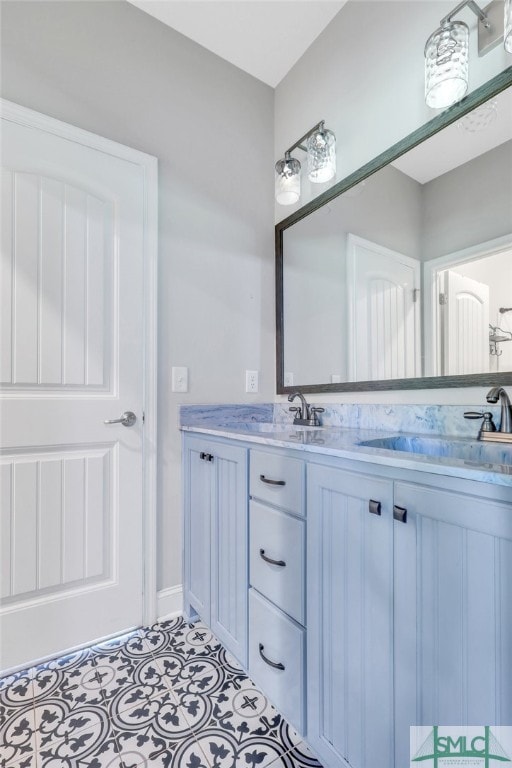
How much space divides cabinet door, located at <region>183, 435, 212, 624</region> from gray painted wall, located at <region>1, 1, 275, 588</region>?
0.31 feet

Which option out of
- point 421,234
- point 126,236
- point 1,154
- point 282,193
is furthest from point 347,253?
point 1,154

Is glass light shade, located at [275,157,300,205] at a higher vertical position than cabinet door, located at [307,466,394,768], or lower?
higher

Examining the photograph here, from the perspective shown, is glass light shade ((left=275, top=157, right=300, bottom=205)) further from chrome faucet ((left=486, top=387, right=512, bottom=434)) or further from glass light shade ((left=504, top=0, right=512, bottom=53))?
chrome faucet ((left=486, top=387, right=512, bottom=434))

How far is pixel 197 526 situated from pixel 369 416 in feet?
2.86

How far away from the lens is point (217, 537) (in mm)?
1368

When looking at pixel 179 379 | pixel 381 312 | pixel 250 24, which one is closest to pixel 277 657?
pixel 179 379

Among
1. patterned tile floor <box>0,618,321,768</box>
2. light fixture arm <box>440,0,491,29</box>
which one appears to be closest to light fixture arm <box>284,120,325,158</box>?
light fixture arm <box>440,0,491,29</box>

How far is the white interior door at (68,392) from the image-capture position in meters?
1.34

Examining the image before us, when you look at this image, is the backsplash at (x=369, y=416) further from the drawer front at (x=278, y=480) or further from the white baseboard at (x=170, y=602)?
the white baseboard at (x=170, y=602)

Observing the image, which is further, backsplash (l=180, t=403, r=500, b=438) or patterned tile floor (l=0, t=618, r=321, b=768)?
backsplash (l=180, t=403, r=500, b=438)

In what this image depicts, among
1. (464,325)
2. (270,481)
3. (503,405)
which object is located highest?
(464,325)

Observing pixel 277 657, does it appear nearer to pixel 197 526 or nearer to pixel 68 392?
pixel 197 526

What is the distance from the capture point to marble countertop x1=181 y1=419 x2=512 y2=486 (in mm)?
621

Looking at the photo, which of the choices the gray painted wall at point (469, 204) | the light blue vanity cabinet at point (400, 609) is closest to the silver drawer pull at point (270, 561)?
the light blue vanity cabinet at point (400, 609)
